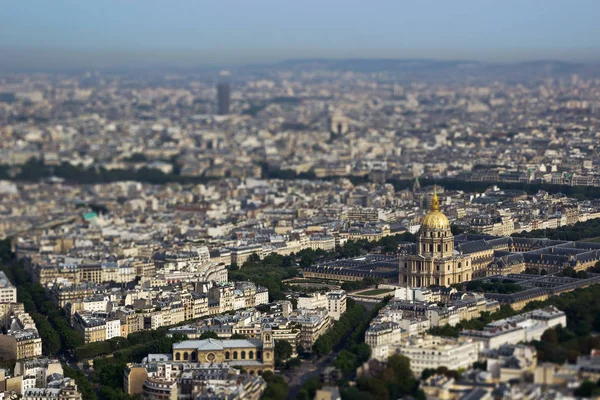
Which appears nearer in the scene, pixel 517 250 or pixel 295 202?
pixel 517 250

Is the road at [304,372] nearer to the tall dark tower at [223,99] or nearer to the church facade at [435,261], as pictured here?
the church facade at [435,261]

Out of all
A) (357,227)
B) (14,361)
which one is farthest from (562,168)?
(14,361)

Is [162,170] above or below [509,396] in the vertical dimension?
below

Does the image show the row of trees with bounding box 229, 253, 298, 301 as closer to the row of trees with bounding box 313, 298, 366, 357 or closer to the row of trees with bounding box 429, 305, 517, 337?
the row of trees with bounding box 313, 298, 366, 357

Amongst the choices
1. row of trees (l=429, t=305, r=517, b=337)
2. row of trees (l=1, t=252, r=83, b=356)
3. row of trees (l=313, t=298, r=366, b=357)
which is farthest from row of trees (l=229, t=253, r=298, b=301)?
row of trees (l=429, t=305, r=517, b=337)

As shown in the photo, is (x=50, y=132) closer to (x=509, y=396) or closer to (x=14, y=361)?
(x=14, y=361)

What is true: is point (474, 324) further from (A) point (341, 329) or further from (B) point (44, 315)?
(B) point (44, 315)

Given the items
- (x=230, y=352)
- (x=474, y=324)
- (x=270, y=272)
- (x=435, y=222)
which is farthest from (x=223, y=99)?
(x=474, y=324)

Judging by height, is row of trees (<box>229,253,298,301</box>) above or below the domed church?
below
